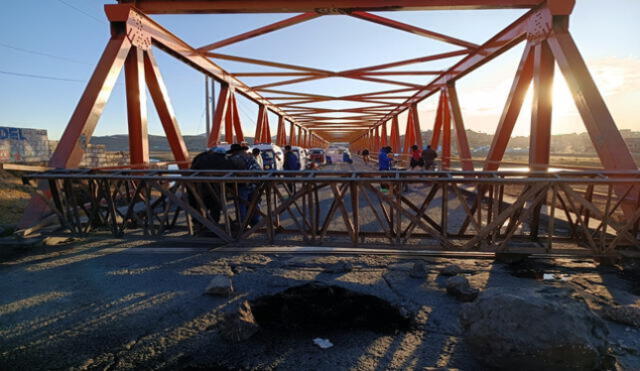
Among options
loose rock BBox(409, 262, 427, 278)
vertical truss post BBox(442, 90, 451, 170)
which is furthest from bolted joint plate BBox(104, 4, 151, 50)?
vertical truss post BBox(442, 90, 451, 170)

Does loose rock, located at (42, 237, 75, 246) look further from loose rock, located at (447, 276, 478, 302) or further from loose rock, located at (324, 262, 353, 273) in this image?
loose rock, located at (447, 276, 478, 302)

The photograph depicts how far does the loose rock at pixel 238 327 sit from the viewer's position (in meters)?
2.77

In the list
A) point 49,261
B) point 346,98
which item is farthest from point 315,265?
point 346,98

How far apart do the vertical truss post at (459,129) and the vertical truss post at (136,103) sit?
10.4m

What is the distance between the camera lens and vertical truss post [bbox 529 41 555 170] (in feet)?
22.8

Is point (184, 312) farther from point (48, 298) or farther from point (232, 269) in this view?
point (48, 298)

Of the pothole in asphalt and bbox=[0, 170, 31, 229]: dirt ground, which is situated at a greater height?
bbox=[0, 170, 31, 229]: dirt ground

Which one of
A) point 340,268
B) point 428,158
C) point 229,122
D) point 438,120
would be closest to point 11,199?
point 229,122

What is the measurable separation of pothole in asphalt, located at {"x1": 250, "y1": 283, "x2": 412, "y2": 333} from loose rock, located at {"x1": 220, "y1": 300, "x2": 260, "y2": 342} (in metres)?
0.21

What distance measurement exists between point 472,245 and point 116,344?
4.42 metres

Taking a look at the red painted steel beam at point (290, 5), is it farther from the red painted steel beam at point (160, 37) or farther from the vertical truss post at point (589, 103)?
the vertical truss post at point (589, 103)

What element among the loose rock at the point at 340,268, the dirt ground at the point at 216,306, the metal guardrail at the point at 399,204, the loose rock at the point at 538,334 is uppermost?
the metal guardrail at the point at 399,204

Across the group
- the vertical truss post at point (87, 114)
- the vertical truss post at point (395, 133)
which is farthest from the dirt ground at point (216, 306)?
the vertical truss post at point (395, 133)

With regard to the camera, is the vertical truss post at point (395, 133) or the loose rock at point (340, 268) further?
the vertical truss post at point (395, 133)
